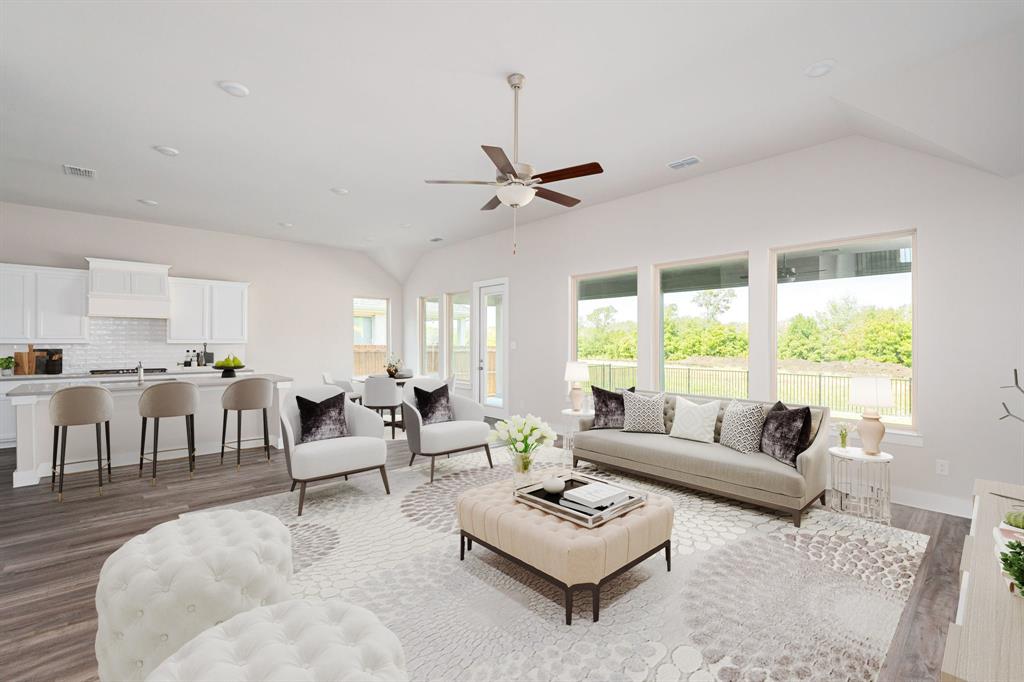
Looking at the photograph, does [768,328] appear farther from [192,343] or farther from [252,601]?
[192,343]

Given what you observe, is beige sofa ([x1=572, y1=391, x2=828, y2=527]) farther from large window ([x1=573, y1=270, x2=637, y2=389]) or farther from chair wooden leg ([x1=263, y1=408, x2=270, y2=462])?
chair wooden leg ([x1=263, y1=408, x2=270, y2=462])

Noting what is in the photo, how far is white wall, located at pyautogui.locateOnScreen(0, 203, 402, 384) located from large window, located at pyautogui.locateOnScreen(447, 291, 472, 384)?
160 cm

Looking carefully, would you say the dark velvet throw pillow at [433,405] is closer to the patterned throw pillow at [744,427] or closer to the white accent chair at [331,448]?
the white accent chair at [331,448]

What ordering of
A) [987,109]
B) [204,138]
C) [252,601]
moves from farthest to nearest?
1. [204,138]
2. [987,109]
3. [252,601]

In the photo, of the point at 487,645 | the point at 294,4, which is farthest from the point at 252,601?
the point at 294,4

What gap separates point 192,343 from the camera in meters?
7.18

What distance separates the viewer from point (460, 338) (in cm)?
870

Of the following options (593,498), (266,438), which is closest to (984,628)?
(593,498)

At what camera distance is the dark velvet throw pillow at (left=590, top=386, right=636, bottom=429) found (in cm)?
482

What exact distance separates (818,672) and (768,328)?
3410mm

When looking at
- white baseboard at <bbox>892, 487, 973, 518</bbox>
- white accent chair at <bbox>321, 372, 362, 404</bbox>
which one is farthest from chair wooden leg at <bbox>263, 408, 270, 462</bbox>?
white baseboard at <bbox>892, 487, 973, 518</bbox>

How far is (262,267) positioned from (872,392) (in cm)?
856

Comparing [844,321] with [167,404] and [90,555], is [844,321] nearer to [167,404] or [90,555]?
[90,555]

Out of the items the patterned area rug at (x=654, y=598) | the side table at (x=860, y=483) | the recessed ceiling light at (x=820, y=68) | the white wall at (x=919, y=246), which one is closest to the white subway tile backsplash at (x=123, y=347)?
the patterned area rug at (x=654, y=598)
